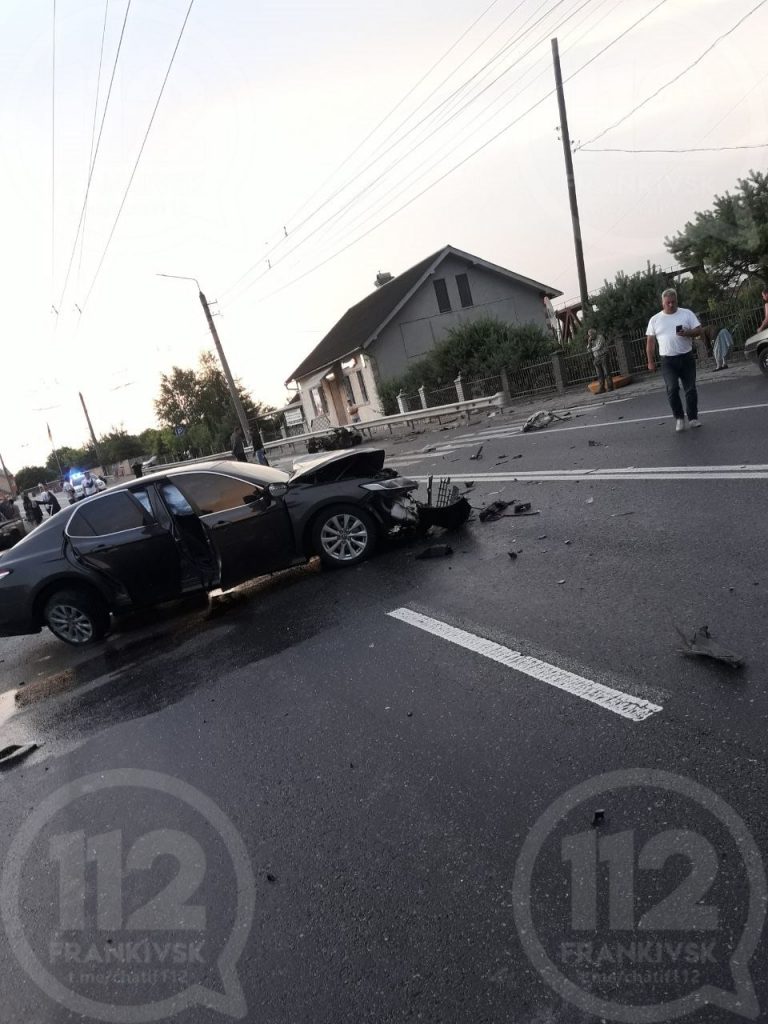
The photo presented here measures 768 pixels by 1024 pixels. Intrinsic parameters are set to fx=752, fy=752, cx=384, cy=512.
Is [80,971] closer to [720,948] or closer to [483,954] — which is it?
[483,954]

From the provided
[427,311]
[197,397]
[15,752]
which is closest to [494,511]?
[15,752]

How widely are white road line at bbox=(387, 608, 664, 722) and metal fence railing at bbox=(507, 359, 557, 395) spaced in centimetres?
2156

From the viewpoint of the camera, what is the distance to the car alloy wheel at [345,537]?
8.05m

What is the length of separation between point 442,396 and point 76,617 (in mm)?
23165

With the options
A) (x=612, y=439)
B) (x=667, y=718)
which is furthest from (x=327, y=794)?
(x=612, y=439)

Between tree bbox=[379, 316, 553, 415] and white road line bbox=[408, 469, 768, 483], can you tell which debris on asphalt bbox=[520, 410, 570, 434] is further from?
tree bbox=[379, 316, 553, 415]

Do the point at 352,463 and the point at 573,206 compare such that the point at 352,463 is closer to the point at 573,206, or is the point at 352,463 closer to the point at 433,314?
the point at 573,206

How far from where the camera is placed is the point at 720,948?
234cm

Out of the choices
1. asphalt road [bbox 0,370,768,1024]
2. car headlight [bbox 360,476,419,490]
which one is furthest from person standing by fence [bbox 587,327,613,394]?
asphalt road [bbox 0,370,768,1024]

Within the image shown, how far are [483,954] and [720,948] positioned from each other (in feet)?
2.45

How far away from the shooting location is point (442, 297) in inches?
1538

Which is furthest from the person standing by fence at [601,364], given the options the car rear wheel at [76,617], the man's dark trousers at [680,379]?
the car rear wheel at [76,617]

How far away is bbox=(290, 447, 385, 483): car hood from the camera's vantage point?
817cm

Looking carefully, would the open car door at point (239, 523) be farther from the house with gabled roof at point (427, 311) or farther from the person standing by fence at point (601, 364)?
the house with gabled roof at point (427, 311)
